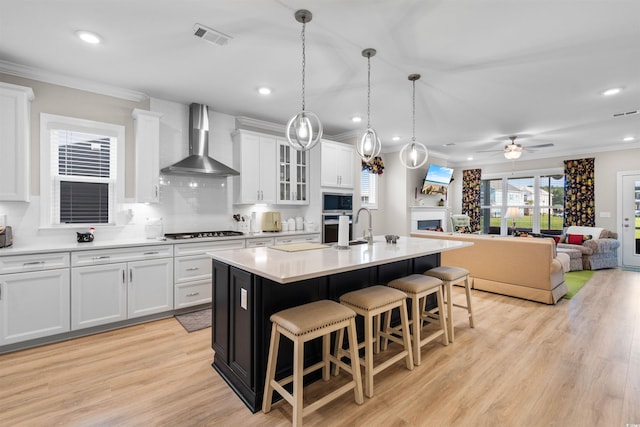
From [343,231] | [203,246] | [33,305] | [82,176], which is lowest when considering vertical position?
[33,305]

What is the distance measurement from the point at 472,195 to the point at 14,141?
938 cm

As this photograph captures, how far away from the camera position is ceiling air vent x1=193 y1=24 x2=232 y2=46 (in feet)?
7.80

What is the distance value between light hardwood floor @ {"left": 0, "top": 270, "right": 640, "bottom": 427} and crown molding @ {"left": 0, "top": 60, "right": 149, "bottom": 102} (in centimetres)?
266

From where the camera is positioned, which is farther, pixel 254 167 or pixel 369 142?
pixel 254 167

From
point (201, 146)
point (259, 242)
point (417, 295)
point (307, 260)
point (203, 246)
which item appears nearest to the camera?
point (307, 260)

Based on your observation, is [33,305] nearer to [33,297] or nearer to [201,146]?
[33,297]

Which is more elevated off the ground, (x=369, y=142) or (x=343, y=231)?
(x=369, y=142)

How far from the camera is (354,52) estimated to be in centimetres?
274

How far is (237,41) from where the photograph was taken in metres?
2.57

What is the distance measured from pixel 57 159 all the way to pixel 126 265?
1389 millimetres

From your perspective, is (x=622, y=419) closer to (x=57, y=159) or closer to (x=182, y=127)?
(x=182, y=127)

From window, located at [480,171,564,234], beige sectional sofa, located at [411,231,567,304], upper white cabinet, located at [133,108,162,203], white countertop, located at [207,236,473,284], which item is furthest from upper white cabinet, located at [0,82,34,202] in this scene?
window, located at [480,171,564,234]

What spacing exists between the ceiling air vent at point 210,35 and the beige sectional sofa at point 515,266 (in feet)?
14.0

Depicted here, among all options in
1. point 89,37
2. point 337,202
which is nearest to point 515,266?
point 337,202
